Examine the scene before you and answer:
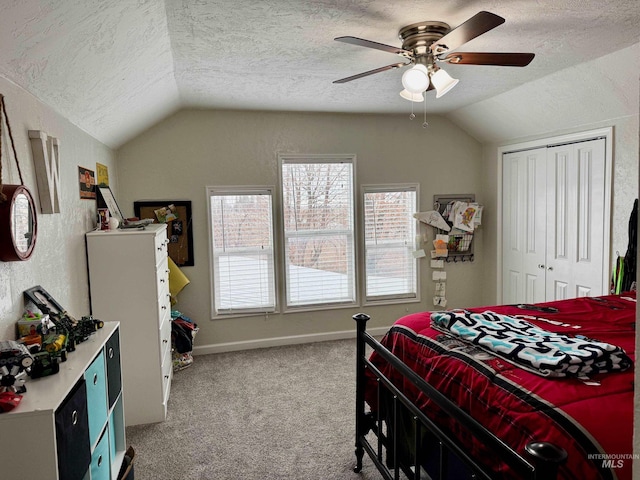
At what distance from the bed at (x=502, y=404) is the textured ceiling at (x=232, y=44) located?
1.61 m

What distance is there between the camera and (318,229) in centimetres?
462

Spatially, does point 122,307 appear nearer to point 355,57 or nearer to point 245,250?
point 245,250

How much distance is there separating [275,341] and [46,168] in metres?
2.96

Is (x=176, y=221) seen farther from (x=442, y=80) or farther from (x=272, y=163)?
(x=442, y=80)

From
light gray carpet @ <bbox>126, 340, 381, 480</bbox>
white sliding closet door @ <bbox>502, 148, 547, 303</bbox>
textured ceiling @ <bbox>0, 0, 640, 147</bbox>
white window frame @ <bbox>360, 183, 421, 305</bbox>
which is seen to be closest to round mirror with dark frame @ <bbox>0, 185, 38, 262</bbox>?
textured ceiling @ <bbox>0, 0, 640, 147</bbox>

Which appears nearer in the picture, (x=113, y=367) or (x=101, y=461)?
(x=101, y=461)

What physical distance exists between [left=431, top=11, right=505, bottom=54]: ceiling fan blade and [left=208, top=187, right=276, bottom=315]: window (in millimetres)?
2600

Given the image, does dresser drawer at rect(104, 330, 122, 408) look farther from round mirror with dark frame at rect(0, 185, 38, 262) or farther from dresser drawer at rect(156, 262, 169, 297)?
dresser drawer at rect(156, 262, 169, 297)

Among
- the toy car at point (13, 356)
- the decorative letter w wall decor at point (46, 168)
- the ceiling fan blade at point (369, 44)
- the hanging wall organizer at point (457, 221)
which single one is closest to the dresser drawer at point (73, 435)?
the toy car at point (13, 356)

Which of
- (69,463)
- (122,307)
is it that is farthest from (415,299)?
(69,463)

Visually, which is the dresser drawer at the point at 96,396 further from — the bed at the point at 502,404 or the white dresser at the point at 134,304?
the bed at the point at 502,404

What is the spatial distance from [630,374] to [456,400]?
Answer: 2.08ft

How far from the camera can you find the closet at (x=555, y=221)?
361 centimetres

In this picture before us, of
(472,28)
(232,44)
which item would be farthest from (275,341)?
(472,28)
